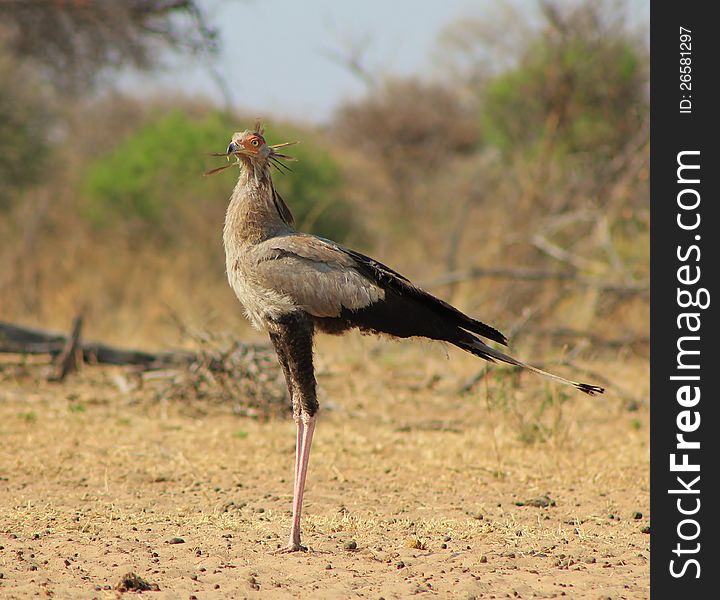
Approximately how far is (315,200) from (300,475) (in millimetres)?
9617

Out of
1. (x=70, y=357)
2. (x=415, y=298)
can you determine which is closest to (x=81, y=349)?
(x=70, y=357)

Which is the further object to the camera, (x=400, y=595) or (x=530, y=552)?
(x=530, y=552)

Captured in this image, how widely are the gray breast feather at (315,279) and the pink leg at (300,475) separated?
2.01 ft

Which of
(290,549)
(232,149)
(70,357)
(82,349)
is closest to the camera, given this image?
(290,549)

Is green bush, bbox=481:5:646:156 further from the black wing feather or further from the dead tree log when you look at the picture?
the black wing feather

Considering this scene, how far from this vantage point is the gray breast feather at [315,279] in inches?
188

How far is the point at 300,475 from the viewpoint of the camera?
4910 millimetres

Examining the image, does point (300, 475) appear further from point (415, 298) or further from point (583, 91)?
point (583, 91)

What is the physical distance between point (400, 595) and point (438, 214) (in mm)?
14465

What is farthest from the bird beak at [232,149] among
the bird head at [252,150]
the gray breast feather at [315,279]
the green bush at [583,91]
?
the green bush at [583,91]

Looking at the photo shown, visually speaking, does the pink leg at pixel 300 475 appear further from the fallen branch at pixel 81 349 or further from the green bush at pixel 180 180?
the green bush at pixel 180 180
